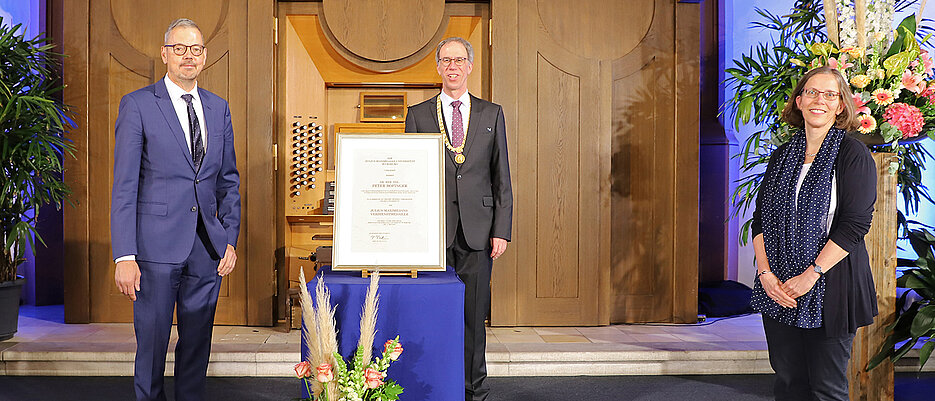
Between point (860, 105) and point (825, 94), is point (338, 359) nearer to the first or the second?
point (825, 94)

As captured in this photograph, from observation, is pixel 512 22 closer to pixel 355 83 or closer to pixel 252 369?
pixel 355 83

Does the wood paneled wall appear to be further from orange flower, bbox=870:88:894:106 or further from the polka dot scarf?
the polka dot scarf

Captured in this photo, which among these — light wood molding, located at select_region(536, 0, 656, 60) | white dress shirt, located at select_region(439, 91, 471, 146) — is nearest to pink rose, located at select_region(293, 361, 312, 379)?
white dress shirt, located at select_region(439, 91, 471, 146)

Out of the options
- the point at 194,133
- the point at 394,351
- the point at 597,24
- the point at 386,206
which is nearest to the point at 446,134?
the point at 386,206

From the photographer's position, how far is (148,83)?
4.77m

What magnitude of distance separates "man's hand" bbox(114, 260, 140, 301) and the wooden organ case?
2.18 metres

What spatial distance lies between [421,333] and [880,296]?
246 centimetres

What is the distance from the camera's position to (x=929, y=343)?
335 cm

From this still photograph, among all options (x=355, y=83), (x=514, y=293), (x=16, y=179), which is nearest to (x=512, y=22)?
(x=355, y=83)

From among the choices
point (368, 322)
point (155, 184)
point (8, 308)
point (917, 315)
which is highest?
point (155, 184)

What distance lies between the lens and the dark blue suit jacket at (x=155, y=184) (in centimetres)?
253

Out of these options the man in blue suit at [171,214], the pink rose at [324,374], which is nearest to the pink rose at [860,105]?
the pink rose at [324,374]

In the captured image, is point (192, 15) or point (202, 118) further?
point (192, 15)

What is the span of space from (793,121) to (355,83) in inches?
138
